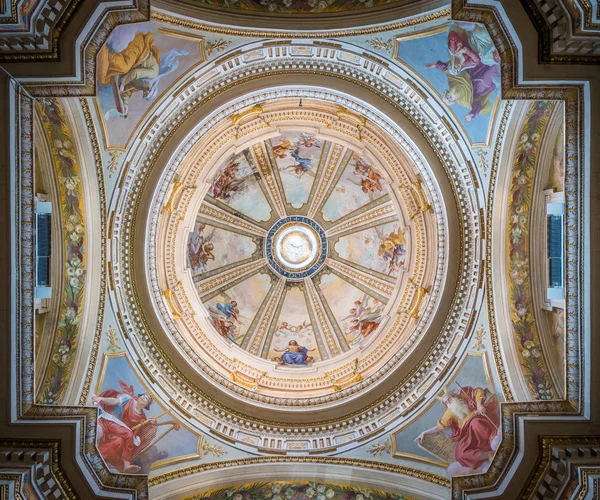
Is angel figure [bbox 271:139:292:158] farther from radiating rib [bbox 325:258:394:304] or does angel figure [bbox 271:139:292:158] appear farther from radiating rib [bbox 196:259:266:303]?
radiating rib [bbox 325:258:394:304]

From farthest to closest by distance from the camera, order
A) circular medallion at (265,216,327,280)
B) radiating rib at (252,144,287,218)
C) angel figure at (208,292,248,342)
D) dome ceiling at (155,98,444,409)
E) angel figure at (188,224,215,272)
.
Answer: circular medallion at (265,216,327,280) → radiating rib at (252,144,287,218) → angel figure at (208,292,248,342) → angel figure at (188,224,215,272) → dome ceiling at (155,98,444,409)

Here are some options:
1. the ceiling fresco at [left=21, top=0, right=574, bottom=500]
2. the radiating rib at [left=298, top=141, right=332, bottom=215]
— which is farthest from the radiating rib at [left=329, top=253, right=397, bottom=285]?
the ceiling fresco at [left=21, top=0, right=574, bottom=500]

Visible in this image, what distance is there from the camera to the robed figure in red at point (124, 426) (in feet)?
41.8

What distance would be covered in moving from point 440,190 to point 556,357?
464 cm

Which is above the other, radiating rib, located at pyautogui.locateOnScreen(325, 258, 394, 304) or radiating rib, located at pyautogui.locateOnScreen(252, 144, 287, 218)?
radiating rib, located at pyautogui.locateOnScreen(252, 144, 287, 218)

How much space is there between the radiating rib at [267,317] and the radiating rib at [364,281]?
2.11 metres

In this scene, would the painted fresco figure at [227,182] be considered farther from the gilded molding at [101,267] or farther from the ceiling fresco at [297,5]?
the ceiling fresco at [297,5]

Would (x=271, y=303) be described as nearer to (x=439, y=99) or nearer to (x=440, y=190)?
(x=440, y=190)

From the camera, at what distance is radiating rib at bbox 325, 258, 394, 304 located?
752 inches

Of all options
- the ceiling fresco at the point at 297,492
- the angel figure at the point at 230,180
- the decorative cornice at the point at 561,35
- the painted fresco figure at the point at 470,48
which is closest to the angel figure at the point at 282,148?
the angel figure at the point at 230,180

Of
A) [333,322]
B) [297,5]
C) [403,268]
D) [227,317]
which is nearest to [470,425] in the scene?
[403,268]

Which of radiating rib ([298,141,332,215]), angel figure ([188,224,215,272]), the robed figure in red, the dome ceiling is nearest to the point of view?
the robed figure in red

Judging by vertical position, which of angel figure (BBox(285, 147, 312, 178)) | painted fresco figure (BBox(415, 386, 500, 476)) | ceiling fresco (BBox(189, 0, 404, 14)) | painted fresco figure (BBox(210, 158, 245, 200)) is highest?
ceiling fresco (BBox(189, 0, 404, 14))

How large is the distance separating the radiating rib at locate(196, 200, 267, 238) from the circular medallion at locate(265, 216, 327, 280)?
62 cm
